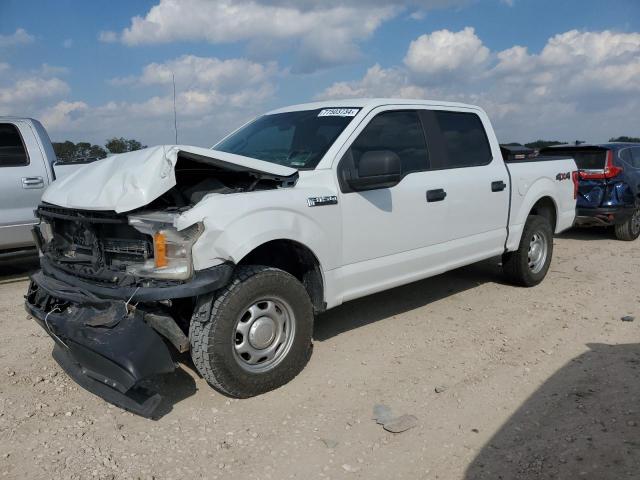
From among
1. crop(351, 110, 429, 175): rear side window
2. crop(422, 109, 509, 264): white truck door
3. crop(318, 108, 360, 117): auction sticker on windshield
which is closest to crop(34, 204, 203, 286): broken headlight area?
crop(351, 110, 429, 175): rear side window

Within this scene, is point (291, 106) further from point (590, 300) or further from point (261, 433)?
point (590, 300)

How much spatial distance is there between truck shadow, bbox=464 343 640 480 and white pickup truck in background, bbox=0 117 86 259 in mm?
5563

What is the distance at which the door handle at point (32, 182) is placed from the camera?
6.36m

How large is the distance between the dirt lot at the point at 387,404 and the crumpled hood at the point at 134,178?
129 centimetres

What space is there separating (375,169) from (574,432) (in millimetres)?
2067

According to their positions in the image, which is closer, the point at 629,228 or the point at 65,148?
the point at 65,148

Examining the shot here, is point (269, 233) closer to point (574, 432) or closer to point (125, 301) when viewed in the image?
point (125, 301)

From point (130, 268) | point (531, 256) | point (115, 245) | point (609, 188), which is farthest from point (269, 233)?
point (609, 188)

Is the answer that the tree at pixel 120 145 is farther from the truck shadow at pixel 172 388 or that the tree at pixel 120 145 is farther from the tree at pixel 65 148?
the truck shadow at pixel 172 388

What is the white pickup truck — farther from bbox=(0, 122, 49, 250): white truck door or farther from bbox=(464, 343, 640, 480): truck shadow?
bbox=(0, 122, 49, 250): white truck door

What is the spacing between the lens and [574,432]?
10.0 feet

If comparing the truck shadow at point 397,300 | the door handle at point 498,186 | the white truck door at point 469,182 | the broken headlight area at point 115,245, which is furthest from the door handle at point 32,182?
the door handle at point 498,186

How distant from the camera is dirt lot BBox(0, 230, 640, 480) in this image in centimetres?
280

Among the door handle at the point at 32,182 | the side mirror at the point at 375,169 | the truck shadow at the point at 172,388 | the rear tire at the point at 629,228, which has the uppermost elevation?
the side mirror at the point at 375,169
